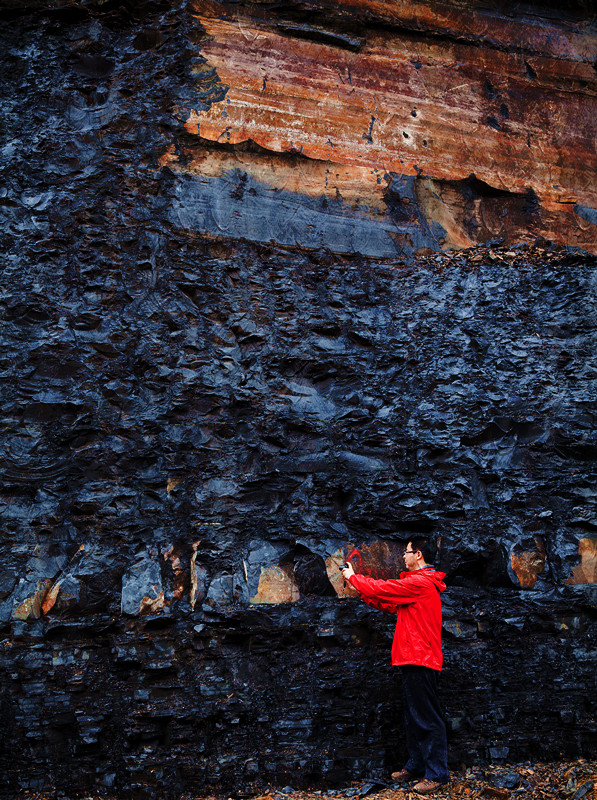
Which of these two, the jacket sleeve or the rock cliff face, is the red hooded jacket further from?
the rock cliff face

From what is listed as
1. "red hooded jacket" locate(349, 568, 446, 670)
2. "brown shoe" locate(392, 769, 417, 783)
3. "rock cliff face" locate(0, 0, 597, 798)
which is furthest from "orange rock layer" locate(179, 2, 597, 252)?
"brown shoe" locate(392, 769, 417, 783)

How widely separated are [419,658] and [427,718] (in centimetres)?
36

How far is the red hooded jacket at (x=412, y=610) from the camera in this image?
3.83 meters

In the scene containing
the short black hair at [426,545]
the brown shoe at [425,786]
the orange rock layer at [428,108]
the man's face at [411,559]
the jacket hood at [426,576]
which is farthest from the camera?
the orange rock layer at [428,108]

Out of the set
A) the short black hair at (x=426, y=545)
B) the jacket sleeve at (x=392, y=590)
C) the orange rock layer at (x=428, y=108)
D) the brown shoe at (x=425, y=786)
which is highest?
the orange rock layer at (x=428, y=108)

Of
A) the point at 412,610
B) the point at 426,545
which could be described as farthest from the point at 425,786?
the point at 426,545

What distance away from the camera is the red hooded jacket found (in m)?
3.83

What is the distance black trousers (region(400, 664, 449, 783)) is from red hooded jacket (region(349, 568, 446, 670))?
69 millimetres

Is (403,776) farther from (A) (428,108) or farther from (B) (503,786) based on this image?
(A) (428,108)

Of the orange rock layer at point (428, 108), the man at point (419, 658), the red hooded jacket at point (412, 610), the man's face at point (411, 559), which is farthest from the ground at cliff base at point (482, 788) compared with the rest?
the orange rock layer at point (428, 108)

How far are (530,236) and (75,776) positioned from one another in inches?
194

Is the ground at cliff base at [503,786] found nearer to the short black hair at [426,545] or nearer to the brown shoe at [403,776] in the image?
the brown shoe at [403,776]

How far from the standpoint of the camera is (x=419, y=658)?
3818mm

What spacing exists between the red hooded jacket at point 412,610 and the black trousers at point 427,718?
0.07 m
